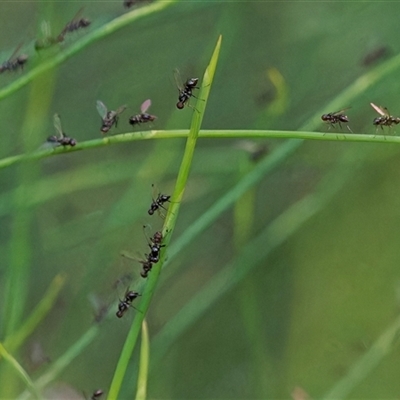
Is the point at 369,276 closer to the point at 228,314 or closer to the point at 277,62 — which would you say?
the point at 228,314

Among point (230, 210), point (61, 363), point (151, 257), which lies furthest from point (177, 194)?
point (230, 210)


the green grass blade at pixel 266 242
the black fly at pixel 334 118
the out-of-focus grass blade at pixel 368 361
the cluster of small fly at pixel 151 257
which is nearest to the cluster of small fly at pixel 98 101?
the cluster of small fly at pixel 151 257

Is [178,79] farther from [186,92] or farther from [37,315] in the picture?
[37,315]

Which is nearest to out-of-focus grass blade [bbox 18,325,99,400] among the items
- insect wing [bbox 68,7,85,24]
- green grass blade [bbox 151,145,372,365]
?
green grass blade [bbox 151,145,372,365]

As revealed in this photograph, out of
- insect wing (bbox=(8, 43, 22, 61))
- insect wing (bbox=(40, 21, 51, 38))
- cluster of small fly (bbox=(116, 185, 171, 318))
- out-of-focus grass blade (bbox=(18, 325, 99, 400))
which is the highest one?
insect wing (bbox=(40, 21, 51, 38))

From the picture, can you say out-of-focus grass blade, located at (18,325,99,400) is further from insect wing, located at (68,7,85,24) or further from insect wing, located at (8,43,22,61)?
insect wing, located at (68,7,85,24)

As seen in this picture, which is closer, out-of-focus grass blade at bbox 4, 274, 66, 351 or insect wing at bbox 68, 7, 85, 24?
out-of-focus grass blade at bbox 4, 274, 66, 351

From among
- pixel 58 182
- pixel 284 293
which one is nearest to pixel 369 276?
pixel 284 293

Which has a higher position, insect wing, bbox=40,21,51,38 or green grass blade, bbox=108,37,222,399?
insect wing, bbox=40,21,51,38
